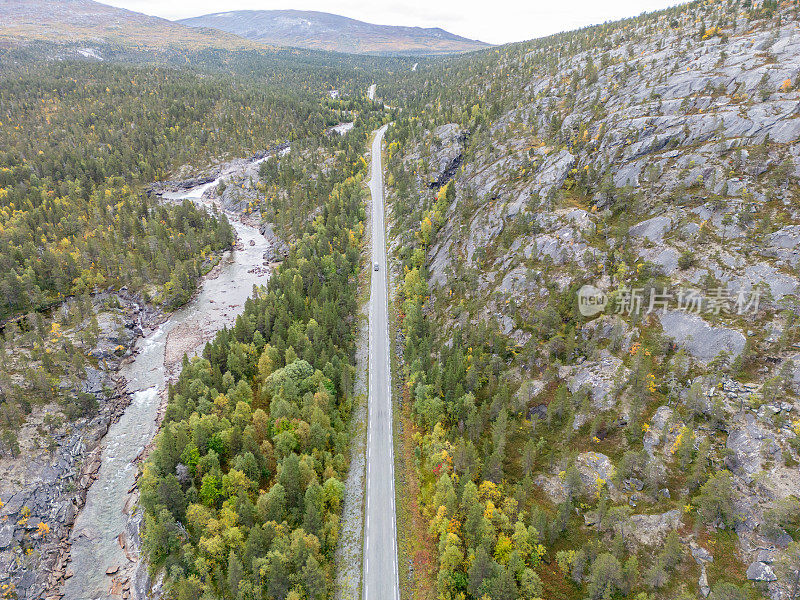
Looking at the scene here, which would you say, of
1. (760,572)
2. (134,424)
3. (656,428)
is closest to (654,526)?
(760,572)

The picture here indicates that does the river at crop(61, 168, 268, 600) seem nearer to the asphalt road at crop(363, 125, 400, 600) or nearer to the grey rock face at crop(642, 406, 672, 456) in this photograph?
the asphalt road at crop(363, 125, 400, 600)

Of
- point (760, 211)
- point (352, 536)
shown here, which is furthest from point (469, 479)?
point (760, 211)

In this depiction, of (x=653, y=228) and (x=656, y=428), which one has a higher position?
(x=653, y=228)

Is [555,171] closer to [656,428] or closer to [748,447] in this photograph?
[656,428]

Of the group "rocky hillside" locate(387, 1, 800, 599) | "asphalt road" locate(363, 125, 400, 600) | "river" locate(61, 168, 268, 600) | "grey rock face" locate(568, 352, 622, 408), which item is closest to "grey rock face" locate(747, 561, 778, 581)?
"rocky hillside" locate(387, 1, 800, 599)

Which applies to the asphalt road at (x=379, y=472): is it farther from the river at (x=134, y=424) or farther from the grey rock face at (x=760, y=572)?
the grey rock face at (x=760, y=572)
